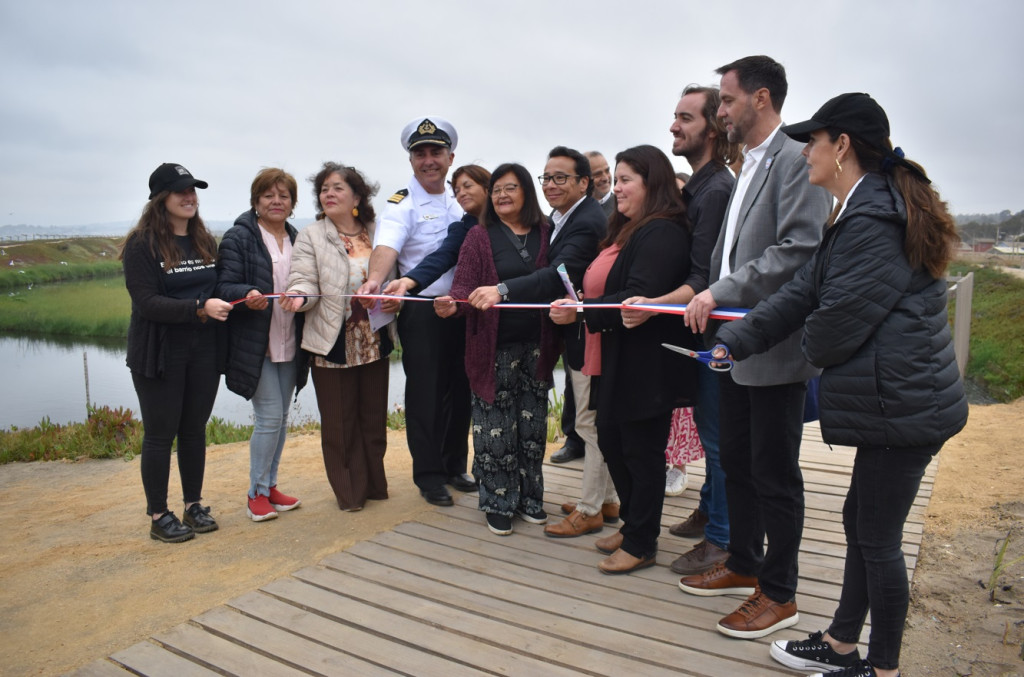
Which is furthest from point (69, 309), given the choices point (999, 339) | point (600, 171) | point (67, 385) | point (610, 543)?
point (999, 339)

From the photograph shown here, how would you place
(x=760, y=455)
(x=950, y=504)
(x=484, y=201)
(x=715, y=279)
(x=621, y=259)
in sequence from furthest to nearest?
(x=950, y=504)
(x=484, y=201)
(x=621, y=259)
(x=715, y=279)
(x=760, y=455)

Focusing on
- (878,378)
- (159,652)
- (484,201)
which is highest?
(484,201)

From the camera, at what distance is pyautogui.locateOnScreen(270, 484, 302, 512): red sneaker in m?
4.53

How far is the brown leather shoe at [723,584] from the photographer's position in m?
3.07

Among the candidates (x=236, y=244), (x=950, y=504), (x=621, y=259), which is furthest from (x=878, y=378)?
(x=236, y=244)

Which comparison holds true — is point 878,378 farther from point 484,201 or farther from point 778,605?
point 484,201

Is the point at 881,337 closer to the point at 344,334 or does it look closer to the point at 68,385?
the point at 344,334

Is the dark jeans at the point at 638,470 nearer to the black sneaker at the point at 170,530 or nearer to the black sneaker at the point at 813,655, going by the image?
the black sneaker at the point at 813,655

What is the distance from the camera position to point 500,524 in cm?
389

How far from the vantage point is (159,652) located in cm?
273

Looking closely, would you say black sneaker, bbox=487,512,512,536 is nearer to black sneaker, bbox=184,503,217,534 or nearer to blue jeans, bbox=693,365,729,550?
blue jeans, bbox=693,365,729,550

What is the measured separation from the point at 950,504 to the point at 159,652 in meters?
4.43

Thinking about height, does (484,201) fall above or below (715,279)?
above

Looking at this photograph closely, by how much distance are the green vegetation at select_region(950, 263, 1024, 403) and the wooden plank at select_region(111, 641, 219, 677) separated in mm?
10174
